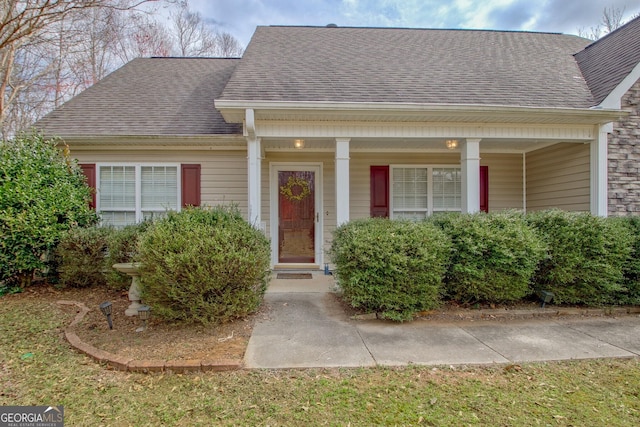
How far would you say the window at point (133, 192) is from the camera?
657 centimetres

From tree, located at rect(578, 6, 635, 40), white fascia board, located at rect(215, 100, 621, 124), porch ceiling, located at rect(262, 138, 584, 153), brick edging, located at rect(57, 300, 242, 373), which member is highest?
tree, located at rect(578, 6, 635, 40)

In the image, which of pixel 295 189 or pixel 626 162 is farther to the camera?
pixel 295 189

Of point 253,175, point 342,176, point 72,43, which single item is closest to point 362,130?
point 342,176

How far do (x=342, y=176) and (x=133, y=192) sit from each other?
4186mm

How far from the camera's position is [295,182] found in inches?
289

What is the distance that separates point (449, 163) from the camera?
7.53 m

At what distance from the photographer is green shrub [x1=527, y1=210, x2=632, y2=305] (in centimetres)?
457

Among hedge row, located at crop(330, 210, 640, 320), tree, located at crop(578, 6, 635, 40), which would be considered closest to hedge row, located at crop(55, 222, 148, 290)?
hedge row, located at crop(330, 210, 640, 320)

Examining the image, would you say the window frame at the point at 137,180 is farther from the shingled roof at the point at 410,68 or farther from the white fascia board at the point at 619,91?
the white fascia board at the point at 619,91

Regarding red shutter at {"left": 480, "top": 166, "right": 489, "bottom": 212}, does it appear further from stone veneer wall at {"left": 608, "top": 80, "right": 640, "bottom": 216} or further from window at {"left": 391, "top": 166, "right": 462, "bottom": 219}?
stone veneer wall at {"left": 608, "top": 80, "right": 640, "bottom": 216}

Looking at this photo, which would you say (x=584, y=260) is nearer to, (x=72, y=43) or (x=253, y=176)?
(x=253, y=176)

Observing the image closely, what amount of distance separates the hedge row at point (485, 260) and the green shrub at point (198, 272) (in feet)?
4.31

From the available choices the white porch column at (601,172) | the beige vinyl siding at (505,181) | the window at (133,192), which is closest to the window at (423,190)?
the beige vinyl siding at (505,181)

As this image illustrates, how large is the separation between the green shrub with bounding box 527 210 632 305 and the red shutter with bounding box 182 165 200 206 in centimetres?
587
